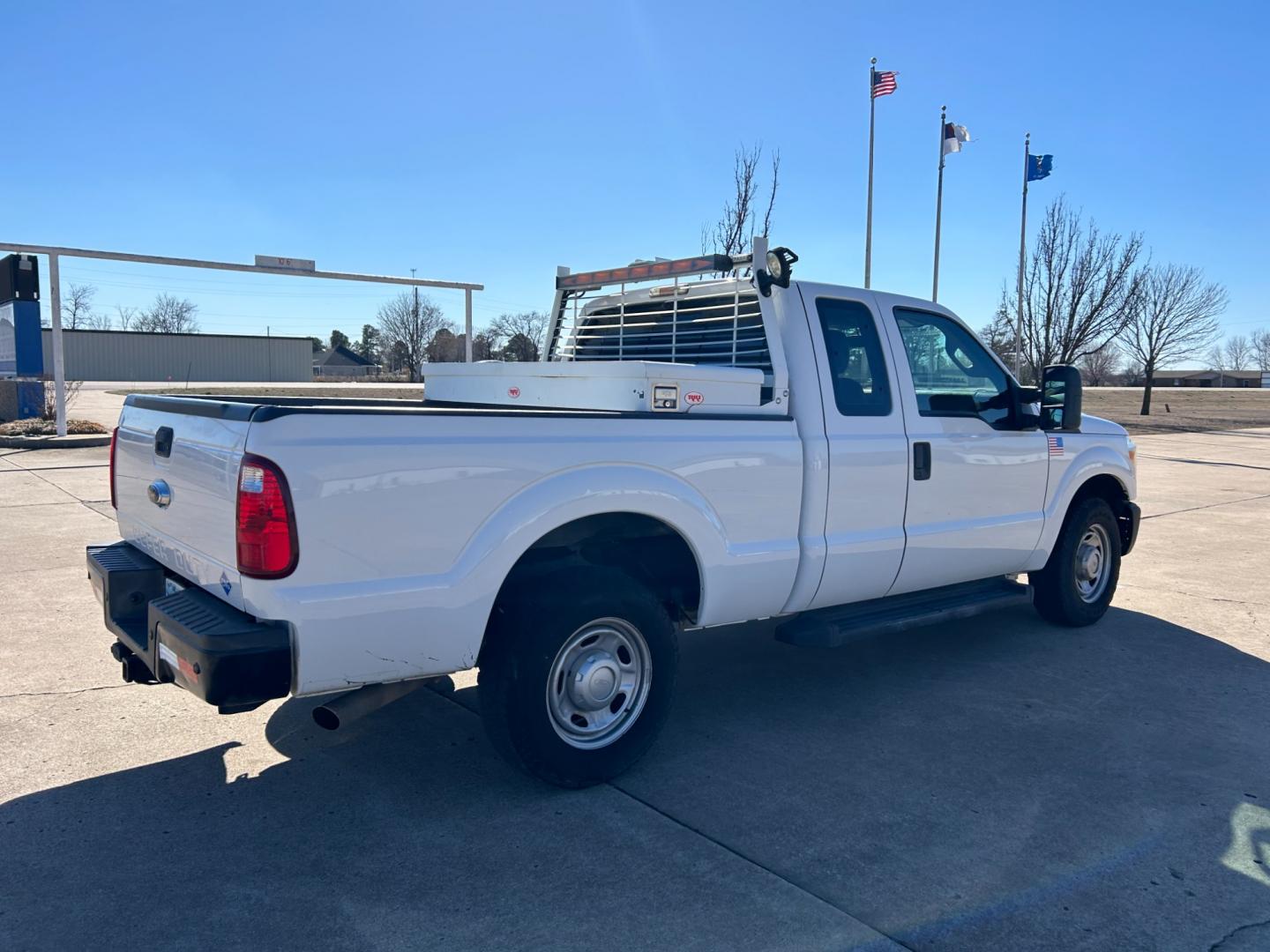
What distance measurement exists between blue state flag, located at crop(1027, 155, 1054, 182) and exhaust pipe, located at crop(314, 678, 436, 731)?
3335cm

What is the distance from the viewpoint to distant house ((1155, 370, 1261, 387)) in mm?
119875

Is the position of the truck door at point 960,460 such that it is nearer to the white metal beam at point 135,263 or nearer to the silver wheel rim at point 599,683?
the silver wheel rim at point 599,683

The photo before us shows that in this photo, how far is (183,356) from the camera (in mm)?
74875

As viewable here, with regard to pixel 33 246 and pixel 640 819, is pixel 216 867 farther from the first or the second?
pixel 33 246

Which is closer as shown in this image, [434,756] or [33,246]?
[434,756]

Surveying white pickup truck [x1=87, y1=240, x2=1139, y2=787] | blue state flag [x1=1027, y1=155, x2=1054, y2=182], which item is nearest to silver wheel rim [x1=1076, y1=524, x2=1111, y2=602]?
white pickup truck [x1=87, y1=240, x2=1139, y2=787]

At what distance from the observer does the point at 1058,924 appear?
10.1ft

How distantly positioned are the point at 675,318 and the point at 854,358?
1.06m

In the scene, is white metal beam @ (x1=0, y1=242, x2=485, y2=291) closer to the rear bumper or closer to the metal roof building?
the rear bumper

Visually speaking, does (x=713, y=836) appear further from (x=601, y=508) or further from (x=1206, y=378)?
(x=1206, y=378)

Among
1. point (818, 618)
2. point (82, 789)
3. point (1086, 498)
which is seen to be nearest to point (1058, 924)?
point (818, 618)

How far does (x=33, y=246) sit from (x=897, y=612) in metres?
15.5

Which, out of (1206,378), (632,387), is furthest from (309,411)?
(1206,378)

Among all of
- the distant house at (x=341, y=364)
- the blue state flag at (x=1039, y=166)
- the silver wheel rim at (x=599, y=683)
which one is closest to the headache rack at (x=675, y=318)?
the silver wheel rim at (x=599, y=683)
